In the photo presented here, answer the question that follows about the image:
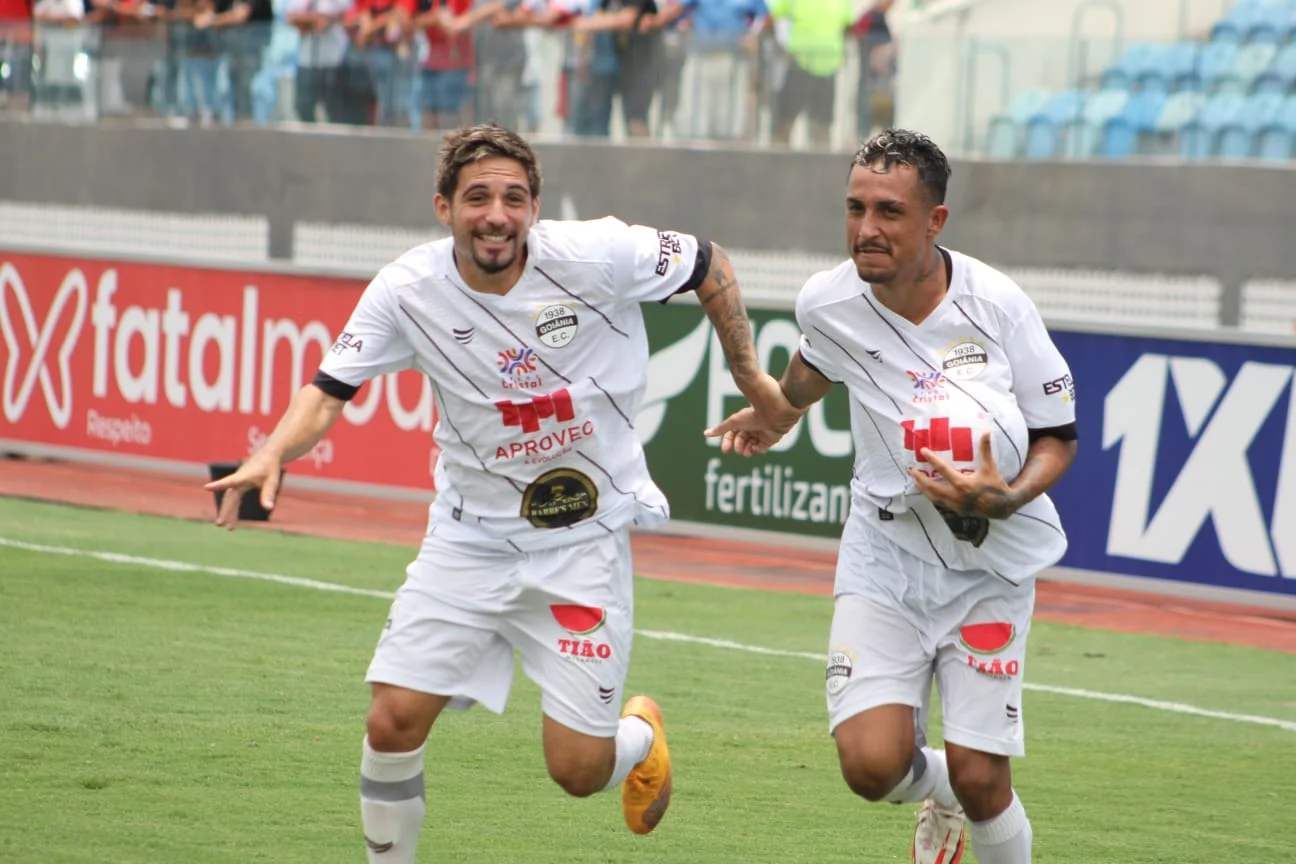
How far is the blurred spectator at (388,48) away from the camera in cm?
1877

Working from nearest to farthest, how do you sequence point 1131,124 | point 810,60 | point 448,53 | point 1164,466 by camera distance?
point 1164,466 < point 1131,124 < point 810,60 < point 448,53

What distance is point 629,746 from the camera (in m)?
6.27

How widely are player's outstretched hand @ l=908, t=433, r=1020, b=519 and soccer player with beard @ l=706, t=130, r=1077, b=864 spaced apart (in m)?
→ 0.02

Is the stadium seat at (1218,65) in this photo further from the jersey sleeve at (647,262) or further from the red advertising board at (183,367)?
the jersey sleeve at (647,262)

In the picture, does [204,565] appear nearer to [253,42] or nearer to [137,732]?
[137,732]

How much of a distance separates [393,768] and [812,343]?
171 cm

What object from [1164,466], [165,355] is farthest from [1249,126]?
[165,355]

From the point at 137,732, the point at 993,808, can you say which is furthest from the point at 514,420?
the point at 137,732

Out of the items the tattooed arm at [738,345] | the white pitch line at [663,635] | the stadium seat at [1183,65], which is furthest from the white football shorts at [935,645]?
the stadium seat at [1183,65]

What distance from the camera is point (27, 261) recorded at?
16500mm

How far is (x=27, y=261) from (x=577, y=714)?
11.8 m

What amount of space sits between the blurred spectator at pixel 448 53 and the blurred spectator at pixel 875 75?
373 centimetres

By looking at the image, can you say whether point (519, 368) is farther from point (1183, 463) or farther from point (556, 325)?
point (1183, 463)

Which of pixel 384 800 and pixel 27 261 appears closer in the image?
pixel 384 800
